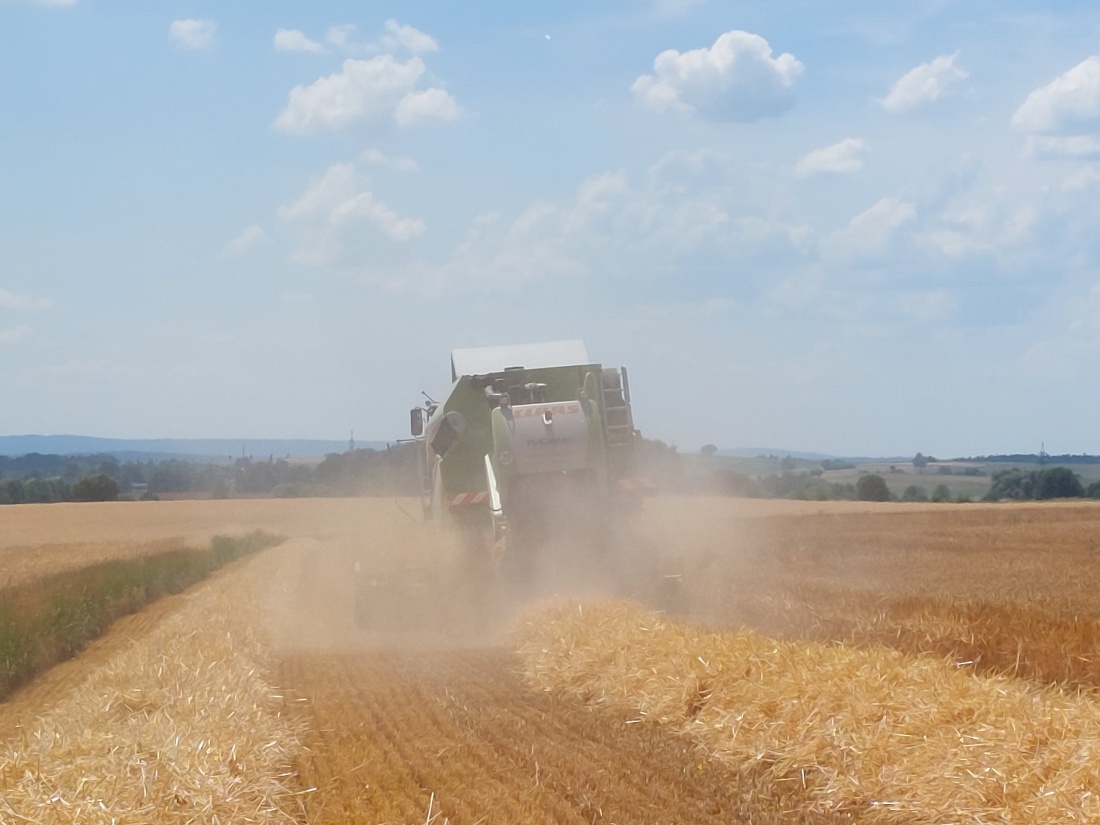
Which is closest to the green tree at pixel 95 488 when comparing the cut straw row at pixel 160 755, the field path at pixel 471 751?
the field path at pixel 471 751

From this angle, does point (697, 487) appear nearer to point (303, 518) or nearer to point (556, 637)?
point (556, 637)

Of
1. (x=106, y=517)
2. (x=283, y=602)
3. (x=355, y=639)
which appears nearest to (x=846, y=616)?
(x=355, y=639)

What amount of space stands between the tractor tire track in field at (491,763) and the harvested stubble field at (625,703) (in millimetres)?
25

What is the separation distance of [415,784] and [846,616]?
6087 millimetres

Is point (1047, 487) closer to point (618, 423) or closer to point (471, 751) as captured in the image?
point (618, 423)

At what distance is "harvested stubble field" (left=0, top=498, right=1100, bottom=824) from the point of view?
6715mm

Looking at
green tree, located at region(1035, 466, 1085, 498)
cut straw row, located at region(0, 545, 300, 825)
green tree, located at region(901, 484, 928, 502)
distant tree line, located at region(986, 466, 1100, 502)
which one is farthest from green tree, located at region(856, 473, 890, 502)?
cut straw row, located at region(0, 545, 300, 825)

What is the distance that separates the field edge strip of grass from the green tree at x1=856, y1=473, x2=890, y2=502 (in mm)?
38931

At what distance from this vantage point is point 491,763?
26.1 feet

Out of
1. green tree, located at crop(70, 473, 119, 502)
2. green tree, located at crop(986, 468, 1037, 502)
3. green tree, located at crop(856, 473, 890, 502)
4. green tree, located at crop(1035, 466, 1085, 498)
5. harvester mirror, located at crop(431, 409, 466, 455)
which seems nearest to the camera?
harvester mirror, located at crop(431, 409, 466, 455)

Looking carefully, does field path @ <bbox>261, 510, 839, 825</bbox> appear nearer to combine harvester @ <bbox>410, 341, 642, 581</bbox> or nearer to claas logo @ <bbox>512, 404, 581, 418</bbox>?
combine harvester @ <bbox>410, 341, 642, 581</bbox>

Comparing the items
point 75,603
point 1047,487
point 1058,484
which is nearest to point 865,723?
point 75,603

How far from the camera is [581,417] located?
16.6 m

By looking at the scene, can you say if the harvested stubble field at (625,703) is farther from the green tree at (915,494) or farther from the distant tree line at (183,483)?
the green tree at (915,494)
